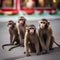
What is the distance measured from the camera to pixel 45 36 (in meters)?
1.94

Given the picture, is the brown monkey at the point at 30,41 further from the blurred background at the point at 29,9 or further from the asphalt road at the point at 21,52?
the blurred background at the point at 29,9

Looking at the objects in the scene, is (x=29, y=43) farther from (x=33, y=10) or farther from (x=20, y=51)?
(x=33, y=10)

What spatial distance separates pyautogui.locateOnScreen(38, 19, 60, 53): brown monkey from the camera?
6.15ft

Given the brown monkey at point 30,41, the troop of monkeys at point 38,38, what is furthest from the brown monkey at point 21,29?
the brown monkey at point 30,41

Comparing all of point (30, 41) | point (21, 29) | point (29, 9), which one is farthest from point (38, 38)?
point (29, 9)

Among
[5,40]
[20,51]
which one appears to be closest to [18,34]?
[5,40]

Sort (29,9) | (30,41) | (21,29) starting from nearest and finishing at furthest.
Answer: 1. (30,41)
2. (21,29)
3. (29,9)

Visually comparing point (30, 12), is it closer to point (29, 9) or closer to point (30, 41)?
point (29, 9)

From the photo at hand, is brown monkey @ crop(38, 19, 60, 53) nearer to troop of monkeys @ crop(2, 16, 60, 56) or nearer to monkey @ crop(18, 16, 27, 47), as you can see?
troop of monkeys @ crop(2, 16, 60, 56)

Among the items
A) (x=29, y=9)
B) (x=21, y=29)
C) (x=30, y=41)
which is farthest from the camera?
(x=29, y=9)

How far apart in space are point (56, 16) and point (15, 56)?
0.53m

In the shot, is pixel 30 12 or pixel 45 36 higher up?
pixel 30 12

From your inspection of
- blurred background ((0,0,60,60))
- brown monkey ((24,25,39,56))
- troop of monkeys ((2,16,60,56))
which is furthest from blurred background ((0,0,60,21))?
brown monkey ((24,25,39,56))

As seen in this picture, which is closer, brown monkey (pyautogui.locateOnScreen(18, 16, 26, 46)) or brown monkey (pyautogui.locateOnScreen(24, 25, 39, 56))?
brown monkey (pyautogui.locateOnScreen(24, 25, 39, 56))
